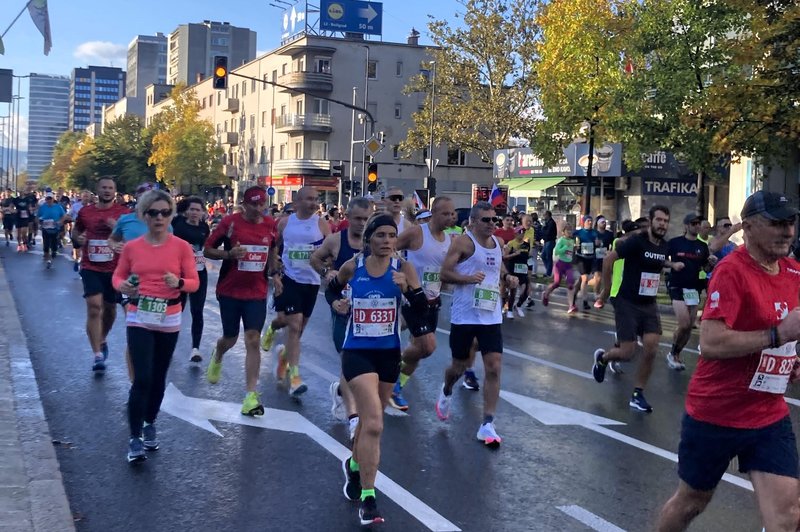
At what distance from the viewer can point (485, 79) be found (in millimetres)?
43719

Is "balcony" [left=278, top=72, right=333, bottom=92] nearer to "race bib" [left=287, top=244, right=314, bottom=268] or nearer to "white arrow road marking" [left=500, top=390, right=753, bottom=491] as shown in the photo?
"race bib" [left=287, top=244, right=314, bottom=268]

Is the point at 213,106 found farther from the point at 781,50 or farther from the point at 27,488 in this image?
the point at 27,488

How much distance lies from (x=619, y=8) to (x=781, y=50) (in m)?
11.8

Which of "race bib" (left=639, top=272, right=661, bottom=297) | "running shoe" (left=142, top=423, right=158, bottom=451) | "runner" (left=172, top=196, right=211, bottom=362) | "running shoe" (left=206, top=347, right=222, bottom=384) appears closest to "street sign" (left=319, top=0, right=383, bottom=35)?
"runner" (left=172, top=196, right=211, bottom=362)

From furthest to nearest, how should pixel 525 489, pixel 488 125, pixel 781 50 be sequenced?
pixel 488 125, pixel 781 50, pixel 525 489

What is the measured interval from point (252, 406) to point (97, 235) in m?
2.94

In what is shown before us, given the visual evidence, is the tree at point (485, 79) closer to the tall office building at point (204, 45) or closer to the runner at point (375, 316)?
the runner at point (375, 316)

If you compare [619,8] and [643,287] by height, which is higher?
[619,8]

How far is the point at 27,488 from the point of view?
5590 mm

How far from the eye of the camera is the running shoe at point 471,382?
9.48 metres

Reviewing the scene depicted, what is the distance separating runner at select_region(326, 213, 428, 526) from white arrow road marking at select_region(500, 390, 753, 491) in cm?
250

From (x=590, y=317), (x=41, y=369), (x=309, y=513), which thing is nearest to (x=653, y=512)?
(x=309, y=513)

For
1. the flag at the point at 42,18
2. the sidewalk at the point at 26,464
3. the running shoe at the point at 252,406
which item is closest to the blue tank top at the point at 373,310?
the sidewalk at the point at 26,464

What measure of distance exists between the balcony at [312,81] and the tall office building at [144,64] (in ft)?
413
